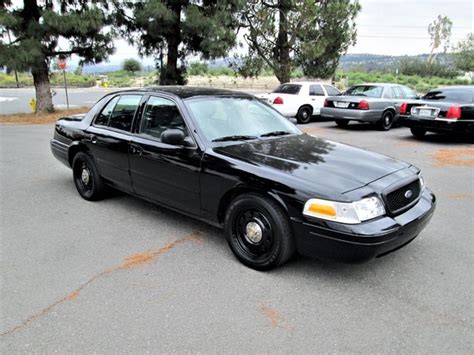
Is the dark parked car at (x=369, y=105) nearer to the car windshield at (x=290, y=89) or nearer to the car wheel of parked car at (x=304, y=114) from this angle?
the car wheel of parked car at (x=304, y=114)

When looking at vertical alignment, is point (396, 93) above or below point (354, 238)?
above

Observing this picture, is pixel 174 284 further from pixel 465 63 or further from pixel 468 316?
pixel 465 63

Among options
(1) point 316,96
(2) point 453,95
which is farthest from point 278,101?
(2) point 453,95

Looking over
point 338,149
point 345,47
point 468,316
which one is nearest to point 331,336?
point 468,316

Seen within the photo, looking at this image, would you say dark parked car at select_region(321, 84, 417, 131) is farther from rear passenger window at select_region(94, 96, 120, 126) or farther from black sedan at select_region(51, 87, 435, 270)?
rear passenger window at select_region(94, 96, 120, 126)

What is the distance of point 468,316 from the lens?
9.43 ft

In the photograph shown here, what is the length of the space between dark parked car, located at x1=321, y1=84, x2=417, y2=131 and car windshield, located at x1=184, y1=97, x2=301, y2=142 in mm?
7996

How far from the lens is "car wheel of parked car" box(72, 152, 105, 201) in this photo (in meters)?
5.20

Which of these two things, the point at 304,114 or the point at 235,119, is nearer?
the point at 235,119

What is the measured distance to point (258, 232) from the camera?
135 inches

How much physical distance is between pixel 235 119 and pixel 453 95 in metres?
8.20

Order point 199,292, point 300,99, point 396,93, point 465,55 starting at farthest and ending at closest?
point 465,55, point 300,99, point 396,93, point 199,292

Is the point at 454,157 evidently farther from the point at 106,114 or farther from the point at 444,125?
the point at 106,114

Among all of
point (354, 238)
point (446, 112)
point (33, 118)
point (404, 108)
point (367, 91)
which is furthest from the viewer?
point (33, 118)
